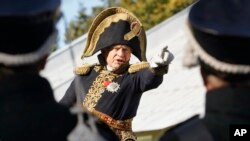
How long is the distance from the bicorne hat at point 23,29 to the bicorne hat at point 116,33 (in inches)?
124

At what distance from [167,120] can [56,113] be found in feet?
19.7

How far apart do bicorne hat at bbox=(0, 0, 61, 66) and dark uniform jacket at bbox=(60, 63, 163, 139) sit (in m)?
2.84

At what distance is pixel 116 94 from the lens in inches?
236

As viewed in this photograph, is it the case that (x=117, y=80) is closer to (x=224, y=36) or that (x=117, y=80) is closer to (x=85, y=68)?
(x=85, y=68)

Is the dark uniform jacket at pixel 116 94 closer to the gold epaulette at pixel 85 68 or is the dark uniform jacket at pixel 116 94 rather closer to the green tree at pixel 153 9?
the gold epaulette at pixel 85 68

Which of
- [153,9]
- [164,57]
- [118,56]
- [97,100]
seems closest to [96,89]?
[97,100]

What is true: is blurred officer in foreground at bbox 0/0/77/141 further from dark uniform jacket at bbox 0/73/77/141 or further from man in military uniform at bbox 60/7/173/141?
man in military uniform at bbox 60/7/173/141

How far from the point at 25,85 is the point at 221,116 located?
0.58 meters

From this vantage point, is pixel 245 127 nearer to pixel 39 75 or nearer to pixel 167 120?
pixel 39 75

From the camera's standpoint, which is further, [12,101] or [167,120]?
[167,120]

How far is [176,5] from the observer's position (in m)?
19.2

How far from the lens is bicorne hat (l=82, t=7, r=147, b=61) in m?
6.23

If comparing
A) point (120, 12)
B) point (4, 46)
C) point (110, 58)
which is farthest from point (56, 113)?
point (120, 12)

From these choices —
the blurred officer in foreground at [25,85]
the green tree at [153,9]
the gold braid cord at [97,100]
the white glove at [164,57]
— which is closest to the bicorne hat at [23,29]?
the blurred officer in foreground at [25,85]
